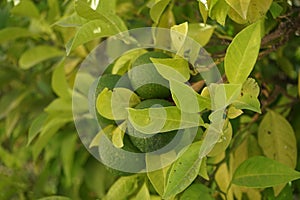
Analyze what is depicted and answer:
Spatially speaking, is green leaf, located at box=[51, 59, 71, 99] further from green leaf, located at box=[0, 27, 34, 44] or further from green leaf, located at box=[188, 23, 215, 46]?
green leaf, located at box=[188, 23, 215, 46]

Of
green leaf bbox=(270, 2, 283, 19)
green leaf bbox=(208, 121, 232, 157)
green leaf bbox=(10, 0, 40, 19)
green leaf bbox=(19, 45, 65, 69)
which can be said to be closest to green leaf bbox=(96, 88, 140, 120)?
green leaf bbox=(208, 121, 232, 157)

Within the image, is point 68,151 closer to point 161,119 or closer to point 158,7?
point 158,7

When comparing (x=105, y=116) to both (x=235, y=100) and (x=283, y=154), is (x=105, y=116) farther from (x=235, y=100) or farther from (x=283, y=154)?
(x=283, y=154)

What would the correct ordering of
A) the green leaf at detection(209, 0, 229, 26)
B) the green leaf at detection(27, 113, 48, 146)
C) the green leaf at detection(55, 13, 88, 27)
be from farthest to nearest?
the green leaf at detection(27, 113, 48, 146), the green leaf at detection(55, 13, 88, 27), the green leaf at detection(209, 0, 229, 26)

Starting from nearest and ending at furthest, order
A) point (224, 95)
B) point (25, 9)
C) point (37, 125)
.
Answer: point (224, 95) < point (37, 125) < point (25, 9)

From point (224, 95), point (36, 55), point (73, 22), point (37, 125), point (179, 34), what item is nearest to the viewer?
point (224, 95)

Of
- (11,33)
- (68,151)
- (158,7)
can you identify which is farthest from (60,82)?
(158,7)

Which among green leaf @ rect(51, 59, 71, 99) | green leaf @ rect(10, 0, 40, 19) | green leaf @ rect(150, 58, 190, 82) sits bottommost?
green leaf @ rect(51, 59, 71, 99)
